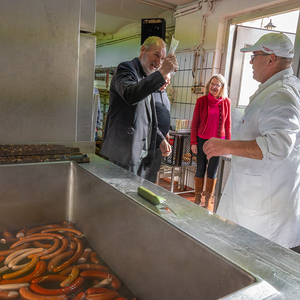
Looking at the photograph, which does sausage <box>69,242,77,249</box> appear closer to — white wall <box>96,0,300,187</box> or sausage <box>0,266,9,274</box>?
sausage <box>0,266,9,274</box>

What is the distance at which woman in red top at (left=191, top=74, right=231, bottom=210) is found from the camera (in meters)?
3.51

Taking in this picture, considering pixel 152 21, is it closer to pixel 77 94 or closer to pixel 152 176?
pixel 152 176

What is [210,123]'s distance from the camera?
11.5 feet

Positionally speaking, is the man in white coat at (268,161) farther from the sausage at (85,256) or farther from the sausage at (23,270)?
the sausage at (23,270)

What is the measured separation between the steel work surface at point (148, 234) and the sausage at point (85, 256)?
0.03m

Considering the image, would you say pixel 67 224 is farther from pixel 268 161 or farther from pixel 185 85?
pixel 185 85

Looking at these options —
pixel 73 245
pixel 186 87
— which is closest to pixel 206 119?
pixel 186 87

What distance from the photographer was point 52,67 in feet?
4.10

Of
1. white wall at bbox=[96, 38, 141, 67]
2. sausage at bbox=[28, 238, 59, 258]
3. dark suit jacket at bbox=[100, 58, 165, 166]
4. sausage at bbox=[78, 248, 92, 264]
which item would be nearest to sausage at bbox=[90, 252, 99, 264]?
sausage at bbox=[78, 248, 92, 264]

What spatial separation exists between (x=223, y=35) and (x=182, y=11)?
3.01 feet

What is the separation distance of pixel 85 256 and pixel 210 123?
2867 mm

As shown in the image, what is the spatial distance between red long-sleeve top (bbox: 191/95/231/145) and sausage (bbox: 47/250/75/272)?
2.86m

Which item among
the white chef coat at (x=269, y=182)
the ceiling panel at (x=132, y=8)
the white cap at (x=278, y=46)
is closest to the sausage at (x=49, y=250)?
the white chef coat at (x=269, y=182)

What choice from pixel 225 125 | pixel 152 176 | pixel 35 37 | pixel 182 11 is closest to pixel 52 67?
pixel 35 37
